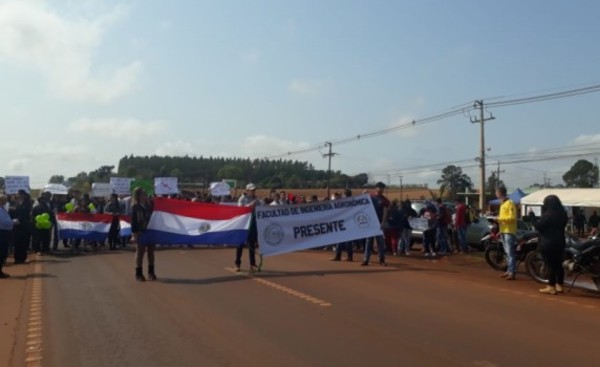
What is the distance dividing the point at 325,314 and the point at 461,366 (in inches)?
117

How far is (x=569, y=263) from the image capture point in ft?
38.9

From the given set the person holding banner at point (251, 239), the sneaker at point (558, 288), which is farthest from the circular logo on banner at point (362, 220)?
the sneaker at point (558, 288)

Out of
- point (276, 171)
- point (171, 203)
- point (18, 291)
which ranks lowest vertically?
point (18, 291)

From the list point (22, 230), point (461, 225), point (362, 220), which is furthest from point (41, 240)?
point (461, 225)

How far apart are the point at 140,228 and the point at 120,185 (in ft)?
83.2

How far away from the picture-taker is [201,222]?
14.6 meters

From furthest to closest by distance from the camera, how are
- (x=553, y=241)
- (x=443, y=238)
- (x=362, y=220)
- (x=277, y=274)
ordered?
(x=443, y=238) < (x=362, y=220) < (x=277, y=274) < (x=553, y=241)

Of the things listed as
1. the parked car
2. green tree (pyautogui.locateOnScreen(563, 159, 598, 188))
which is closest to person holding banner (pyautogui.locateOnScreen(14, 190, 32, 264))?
the parked car

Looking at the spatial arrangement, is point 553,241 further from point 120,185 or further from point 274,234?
point 120,185

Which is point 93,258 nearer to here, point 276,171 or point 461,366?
point 461,366

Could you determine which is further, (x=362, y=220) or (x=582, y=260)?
(x=362, y=220)

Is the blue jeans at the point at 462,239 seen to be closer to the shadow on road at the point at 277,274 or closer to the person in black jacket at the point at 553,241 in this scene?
the shadow on road at the point at 277,274

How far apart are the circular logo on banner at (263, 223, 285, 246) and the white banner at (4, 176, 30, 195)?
18.0 meters

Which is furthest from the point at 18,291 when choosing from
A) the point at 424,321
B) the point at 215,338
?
the point at 424,321
